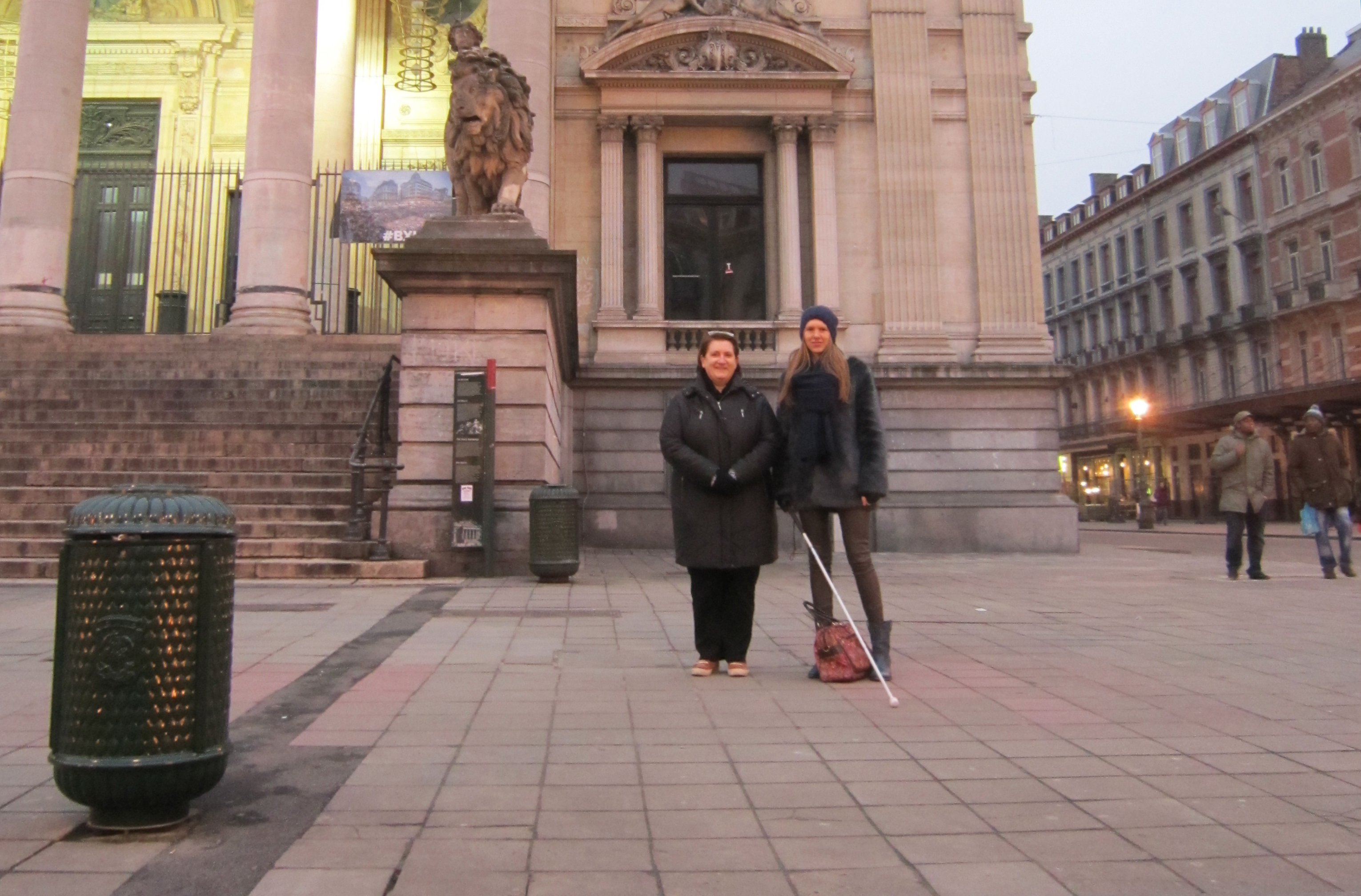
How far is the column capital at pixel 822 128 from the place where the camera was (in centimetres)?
2034

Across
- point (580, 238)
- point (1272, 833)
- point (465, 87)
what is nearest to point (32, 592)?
point (465, 87)

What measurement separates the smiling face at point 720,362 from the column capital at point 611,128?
1570 centimetres

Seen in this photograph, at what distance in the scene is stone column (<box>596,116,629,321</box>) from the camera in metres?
20.0

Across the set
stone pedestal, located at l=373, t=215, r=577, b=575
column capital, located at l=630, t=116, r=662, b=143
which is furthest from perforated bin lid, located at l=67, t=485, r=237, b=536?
column capital, located at l=630, t=116, r=662, b=143

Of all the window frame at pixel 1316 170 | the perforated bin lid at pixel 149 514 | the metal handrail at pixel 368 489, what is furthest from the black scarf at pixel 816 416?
the window frame at pixel 1316 170

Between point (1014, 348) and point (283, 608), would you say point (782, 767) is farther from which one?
point (1014, 348)

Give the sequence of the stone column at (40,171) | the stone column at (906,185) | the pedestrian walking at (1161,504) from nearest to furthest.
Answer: the stone column at (40,171)
the stone column at (906,185)
the pedestrian walking at (1161,504)

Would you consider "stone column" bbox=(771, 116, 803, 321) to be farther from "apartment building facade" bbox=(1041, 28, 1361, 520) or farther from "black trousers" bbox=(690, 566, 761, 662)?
"apartment building facade" bbox=(1041, 28, 1361, 520)

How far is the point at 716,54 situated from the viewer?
2025cm

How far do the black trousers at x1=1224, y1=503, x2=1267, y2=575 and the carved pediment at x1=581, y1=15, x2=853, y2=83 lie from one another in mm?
12372

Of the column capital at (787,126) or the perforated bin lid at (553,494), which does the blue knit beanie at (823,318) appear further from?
the column capital at (787,126)

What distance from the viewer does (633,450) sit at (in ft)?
63.2

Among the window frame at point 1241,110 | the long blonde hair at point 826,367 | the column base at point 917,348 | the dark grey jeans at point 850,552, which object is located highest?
the window frame at point 1241,110

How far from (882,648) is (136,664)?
3.68 meters
